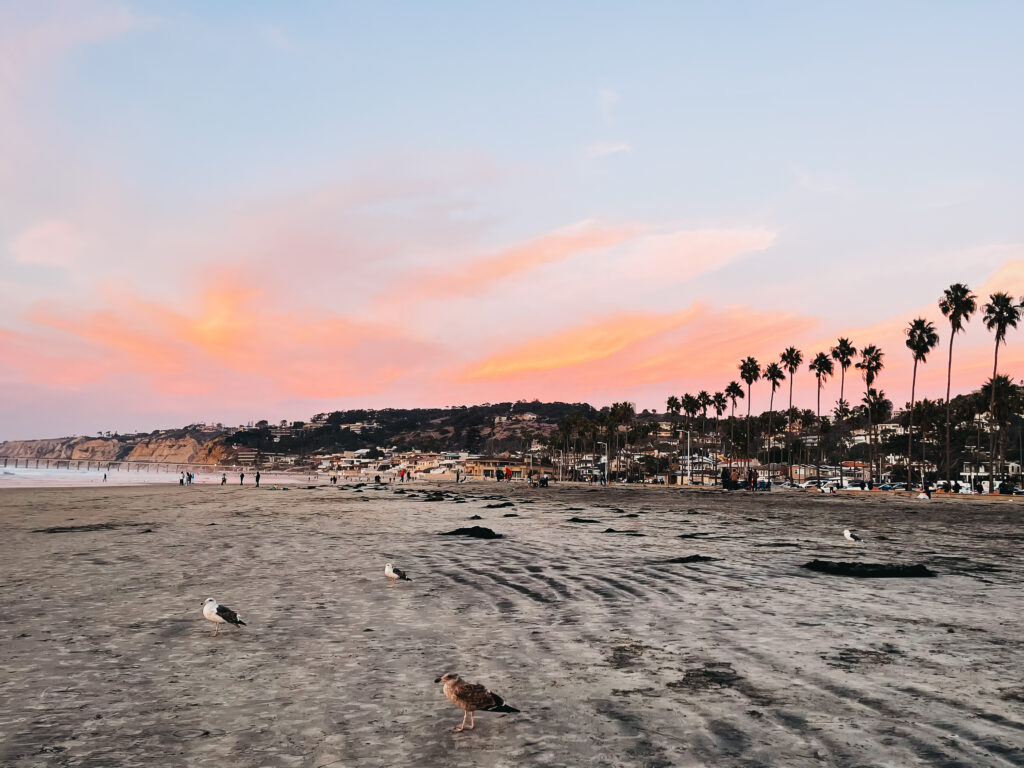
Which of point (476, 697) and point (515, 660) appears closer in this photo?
point (476, 697)

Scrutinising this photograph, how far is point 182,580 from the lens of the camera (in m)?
16.3

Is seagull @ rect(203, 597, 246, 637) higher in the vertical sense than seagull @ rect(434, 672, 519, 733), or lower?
lower

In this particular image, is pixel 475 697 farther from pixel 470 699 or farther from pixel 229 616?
pixel 229 616

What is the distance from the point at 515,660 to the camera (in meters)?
9.66

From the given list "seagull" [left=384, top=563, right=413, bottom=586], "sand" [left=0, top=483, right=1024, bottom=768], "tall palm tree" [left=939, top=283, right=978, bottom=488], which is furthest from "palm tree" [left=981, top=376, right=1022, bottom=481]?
"seagull" [left=384, top=563, right=413, bottom=586]

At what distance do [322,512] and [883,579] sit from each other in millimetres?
33757

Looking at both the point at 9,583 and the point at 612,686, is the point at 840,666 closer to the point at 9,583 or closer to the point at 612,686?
the point at 612,686

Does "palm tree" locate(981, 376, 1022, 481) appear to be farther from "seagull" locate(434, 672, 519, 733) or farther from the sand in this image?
"seagull" locate(434, 672, 519, 733)

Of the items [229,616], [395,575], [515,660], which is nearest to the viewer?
[515,660]

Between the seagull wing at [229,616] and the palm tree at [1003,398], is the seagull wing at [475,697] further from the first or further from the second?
the palm tree at [1003,398]

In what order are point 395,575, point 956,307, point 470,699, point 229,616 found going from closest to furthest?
A: point 470,699 → point 229,616 → point 395,575 → point 956,307

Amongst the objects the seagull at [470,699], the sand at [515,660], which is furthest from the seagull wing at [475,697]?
the sand at [515,660]

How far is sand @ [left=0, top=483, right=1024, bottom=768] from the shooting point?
661cm

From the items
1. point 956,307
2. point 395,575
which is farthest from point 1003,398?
point 395,575
